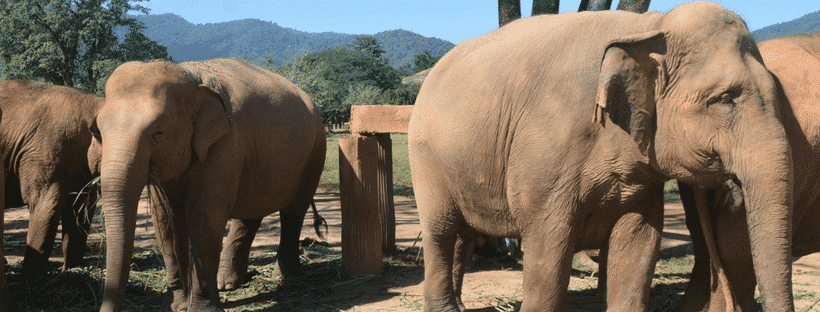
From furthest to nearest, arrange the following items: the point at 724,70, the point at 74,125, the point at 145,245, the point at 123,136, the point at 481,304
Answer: the point at 145,245, the point at 74,125, the point at 481,304, the point at 123,136, the point at 724,70

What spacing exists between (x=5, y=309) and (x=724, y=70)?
188 inches

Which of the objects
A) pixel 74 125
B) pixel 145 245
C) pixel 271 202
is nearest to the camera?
pixel 271 202

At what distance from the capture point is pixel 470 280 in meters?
6.85

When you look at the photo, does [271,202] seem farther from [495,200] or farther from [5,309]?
[495,200]

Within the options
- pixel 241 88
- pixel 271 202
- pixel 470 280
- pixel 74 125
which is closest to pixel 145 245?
pixel 74 125

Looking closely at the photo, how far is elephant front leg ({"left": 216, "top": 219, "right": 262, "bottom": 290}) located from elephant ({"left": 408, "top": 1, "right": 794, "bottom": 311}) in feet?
10.6

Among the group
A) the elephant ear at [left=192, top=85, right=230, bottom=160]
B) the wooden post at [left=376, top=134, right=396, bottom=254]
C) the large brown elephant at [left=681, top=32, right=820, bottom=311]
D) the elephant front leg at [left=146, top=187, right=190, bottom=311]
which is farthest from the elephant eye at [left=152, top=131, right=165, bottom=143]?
the large brown elephant at [left=681, top=32, right=820, bottom=311]

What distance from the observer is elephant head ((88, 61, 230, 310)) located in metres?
4.71

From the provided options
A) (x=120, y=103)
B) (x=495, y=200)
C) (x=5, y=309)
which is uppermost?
(x=120, y=103)

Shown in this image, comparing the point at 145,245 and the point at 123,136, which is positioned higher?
the point at 123,136

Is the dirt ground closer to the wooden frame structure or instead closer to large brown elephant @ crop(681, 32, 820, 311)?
the wooden frame structure

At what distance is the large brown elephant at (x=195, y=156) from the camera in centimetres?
482

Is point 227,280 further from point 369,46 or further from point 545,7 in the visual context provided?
point 369,46

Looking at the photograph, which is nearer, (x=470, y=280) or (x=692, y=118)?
(x=692, y=118)
